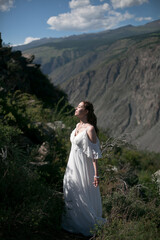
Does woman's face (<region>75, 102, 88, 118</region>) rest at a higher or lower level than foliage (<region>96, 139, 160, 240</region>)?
higher

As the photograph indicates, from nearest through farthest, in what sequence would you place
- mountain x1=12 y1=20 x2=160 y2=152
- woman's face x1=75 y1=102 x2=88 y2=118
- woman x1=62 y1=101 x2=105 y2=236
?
woman x1=62 y1=101 x2=105 y2=236 < woman's face x1=75 y1=102 x2=88 y2=118 < mountain x1=12 y1=20 x2=160 y2=152

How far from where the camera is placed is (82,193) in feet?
11.7

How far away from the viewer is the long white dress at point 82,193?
3545 mm

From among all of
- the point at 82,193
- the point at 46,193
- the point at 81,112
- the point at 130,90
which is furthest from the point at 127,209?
the point at 130,90

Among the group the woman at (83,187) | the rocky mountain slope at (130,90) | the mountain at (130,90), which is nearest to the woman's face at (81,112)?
the woman at (83,187)

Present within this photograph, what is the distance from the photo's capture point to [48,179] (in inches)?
171

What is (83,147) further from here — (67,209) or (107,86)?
(107,86)

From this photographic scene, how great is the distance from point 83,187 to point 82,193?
0.09 metres

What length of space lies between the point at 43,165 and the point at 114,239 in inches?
71.8

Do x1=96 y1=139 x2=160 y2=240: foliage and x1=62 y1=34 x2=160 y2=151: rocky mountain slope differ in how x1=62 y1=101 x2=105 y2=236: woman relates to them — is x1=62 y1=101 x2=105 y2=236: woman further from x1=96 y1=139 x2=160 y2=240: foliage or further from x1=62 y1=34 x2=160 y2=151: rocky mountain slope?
x1=62 y1=34 x2=160 y2=151: rocky mountain slope

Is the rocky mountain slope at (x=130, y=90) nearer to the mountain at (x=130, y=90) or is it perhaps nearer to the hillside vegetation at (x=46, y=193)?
the mountain at (x=130, y=90)

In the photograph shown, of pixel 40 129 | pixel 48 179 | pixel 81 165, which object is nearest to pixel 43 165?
pixel 48 179

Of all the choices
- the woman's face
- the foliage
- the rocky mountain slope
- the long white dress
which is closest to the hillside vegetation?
the foliage

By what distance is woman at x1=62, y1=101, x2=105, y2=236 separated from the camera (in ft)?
11.6
